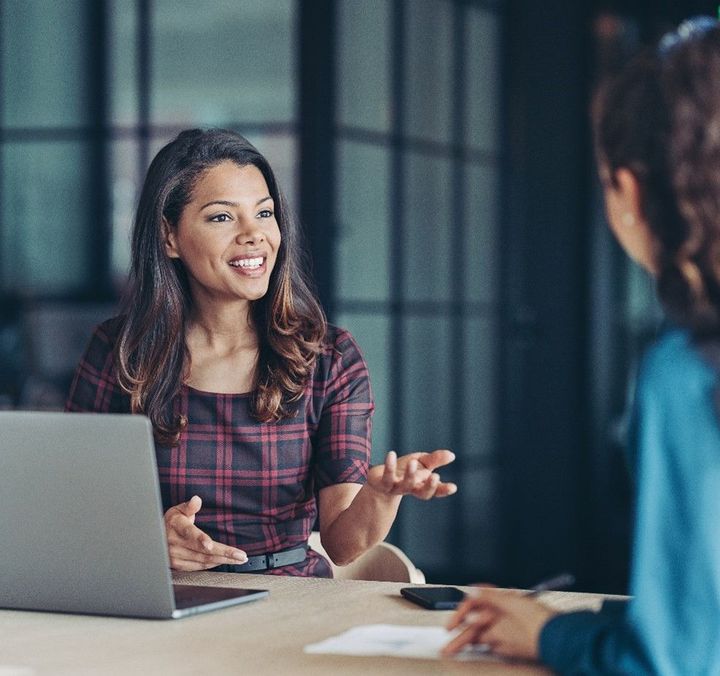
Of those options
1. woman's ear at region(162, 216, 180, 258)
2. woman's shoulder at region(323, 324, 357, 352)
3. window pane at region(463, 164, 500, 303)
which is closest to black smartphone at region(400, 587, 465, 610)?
woman's shoulder at region(323, 324, 357, 352)

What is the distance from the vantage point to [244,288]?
2.21 metres

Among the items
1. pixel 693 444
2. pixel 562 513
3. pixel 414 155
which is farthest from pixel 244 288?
pixel 562 513

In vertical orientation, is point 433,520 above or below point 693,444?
below

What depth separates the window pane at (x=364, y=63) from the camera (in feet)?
14.5

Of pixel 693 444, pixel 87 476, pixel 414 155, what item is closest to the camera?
pixel 693 444

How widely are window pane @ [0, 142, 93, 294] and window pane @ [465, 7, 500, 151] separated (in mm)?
1658

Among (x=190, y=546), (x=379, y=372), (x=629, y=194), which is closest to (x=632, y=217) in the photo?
(x=629, y=194)

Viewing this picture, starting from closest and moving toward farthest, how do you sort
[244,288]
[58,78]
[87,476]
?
[87,476]
[244,288]
[58,78]

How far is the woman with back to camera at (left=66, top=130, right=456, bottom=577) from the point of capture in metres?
2.17

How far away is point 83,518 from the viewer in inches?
58.9

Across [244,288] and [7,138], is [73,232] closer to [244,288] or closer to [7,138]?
[7,138]

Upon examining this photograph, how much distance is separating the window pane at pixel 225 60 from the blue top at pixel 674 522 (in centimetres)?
378

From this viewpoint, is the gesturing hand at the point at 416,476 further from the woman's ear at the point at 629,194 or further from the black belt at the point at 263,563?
the woman's ear at the point at 629,194

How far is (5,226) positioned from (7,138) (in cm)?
40
